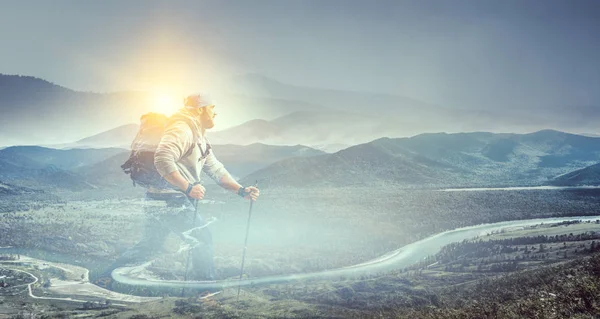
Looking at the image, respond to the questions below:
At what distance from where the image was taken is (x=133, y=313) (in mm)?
8984

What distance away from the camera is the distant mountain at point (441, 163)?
170ft

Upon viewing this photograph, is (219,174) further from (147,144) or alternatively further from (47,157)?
(47,157)

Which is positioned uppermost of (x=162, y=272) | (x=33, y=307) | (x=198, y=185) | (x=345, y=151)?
(x=345, y=151)

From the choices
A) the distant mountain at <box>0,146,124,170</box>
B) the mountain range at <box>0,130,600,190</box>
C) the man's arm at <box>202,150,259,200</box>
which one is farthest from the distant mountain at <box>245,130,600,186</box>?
the man's arm at <box>202,150,259,200</box>

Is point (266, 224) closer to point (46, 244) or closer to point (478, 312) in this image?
point (46, 244)

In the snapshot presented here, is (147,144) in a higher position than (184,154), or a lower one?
higher

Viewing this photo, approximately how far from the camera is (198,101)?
24.9 ft

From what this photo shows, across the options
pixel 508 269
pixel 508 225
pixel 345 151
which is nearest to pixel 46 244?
pixel 508 269

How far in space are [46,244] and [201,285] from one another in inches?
371

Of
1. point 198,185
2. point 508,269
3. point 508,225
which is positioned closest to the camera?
point 198,185

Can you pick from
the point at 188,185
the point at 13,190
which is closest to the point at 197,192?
the point at 188,185

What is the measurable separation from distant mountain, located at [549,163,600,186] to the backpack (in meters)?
35.9

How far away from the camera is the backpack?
7.45 metres

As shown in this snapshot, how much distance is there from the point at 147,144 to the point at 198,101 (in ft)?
3.47
